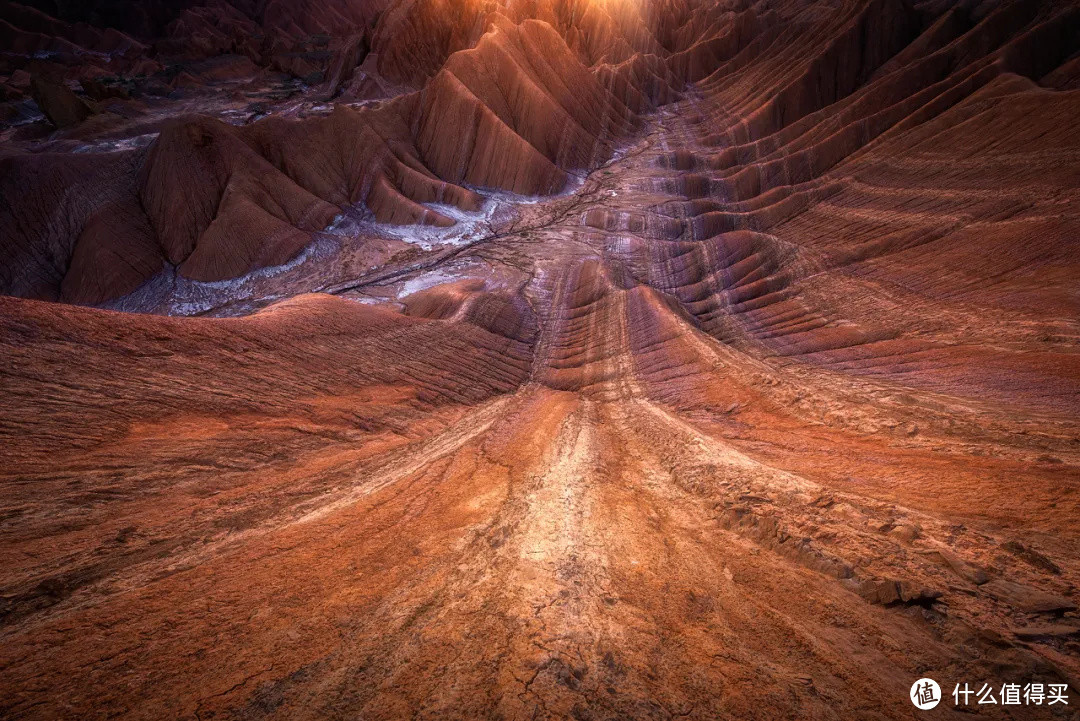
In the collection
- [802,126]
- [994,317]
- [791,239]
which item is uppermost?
[802,126]

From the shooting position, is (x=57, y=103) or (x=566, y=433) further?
(x=57, y=103)

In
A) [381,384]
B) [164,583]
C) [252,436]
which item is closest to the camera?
[164,583]

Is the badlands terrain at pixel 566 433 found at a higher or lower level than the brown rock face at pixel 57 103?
lower

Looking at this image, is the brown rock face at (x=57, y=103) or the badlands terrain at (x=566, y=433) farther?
the brown rock face at (x=57, y=103)

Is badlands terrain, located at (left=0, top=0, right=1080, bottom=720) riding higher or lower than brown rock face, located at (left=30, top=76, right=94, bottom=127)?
lower

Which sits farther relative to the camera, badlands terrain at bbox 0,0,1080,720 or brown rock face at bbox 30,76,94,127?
brown rock face at bbox 30,76,94,127

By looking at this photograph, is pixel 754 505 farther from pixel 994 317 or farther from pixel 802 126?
pixel 802 126

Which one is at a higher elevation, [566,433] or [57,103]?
[57,103]

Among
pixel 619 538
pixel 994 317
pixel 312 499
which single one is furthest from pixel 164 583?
pixel 994 317
